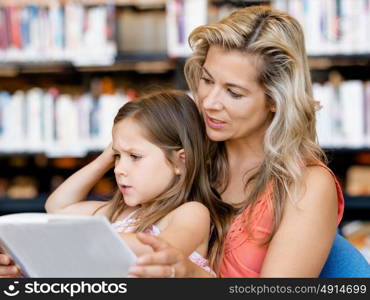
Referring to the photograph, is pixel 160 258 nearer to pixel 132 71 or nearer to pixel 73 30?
pixel 73 30

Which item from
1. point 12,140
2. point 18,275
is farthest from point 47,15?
point 18,275

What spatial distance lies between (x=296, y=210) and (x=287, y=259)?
11cm

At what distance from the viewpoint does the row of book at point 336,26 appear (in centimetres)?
315

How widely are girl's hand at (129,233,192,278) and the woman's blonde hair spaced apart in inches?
A: 16.7

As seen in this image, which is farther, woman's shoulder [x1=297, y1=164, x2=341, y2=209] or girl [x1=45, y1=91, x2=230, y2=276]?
girl [x1=45, y1=91, x2=230, y2=276]

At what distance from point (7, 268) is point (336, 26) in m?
2.20

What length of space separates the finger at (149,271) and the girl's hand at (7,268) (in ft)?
1.24

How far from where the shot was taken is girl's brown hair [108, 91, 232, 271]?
158 cm

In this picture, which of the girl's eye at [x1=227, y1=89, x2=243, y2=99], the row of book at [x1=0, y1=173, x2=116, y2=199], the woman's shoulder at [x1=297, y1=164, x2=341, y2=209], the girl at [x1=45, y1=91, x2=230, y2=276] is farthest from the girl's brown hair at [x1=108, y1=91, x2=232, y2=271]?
the row of book at [x1=0, y1=173, x2=116, y2=199]

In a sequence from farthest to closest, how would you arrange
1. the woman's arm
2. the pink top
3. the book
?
the pink top → the woman's arm → the book

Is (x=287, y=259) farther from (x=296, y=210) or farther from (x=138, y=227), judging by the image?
(x=138, y=227)

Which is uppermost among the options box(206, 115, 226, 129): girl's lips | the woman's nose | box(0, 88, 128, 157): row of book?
the woman's nose

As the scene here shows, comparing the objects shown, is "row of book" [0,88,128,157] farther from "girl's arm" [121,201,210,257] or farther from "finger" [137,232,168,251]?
"finger" [137,232,168,251]

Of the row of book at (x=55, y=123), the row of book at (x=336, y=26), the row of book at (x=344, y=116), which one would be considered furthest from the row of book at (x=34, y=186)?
the row of book at (x=336, y=26)
